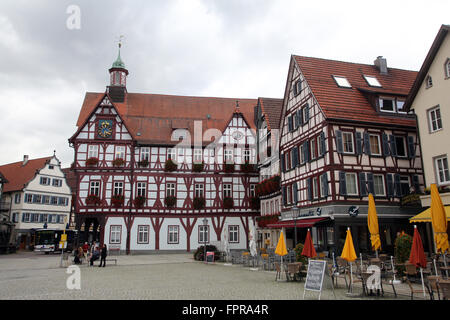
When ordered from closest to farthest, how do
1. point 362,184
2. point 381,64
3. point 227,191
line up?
point 362,184, point 381,64, point 227,191

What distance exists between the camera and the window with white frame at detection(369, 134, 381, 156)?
2373 centimetres

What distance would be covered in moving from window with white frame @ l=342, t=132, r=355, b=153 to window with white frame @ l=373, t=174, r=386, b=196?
2196 millimetres

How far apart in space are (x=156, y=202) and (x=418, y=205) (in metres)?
22.9

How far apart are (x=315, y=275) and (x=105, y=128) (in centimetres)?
2998

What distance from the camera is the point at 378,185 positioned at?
2327 cm

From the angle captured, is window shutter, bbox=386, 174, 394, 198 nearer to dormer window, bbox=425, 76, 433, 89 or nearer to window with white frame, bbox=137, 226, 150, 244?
dormer window, bbox=425, 76, 433, 89

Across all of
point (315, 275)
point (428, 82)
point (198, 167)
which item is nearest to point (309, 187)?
point (428, 82)

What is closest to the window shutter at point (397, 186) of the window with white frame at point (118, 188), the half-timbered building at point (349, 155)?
the half-timbered building at point (349, 155)

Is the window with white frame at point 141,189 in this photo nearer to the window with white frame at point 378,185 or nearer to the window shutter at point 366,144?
the window shutter at point 366,144

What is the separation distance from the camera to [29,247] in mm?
49938

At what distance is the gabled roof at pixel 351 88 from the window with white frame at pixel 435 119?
162 inches

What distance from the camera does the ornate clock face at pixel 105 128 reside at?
36.7 meters

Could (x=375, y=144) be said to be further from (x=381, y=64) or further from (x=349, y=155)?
(x=381, y=64)

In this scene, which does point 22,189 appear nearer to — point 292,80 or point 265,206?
point 265,206
